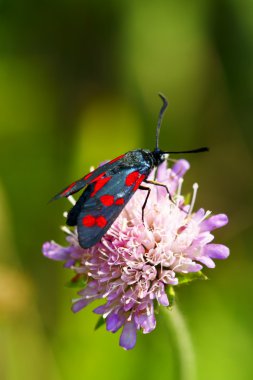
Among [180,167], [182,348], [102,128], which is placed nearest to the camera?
[182,348]

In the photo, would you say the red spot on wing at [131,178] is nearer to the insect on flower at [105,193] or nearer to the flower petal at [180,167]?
the insect on flower at [105,193]

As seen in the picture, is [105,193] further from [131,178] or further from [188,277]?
[188,277]

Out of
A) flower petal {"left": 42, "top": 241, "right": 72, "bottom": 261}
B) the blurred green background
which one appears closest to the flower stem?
flower petal {"left": 42, "top": 241, "right": 72, "bottom": 261}

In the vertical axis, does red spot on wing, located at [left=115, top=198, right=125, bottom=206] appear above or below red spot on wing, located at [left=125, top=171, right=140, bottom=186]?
below

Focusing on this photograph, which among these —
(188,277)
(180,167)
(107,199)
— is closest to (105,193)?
(107,199)

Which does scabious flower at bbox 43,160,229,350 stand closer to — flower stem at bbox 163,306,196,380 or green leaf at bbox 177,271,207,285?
green leaf at bbox 177,271,207,285
